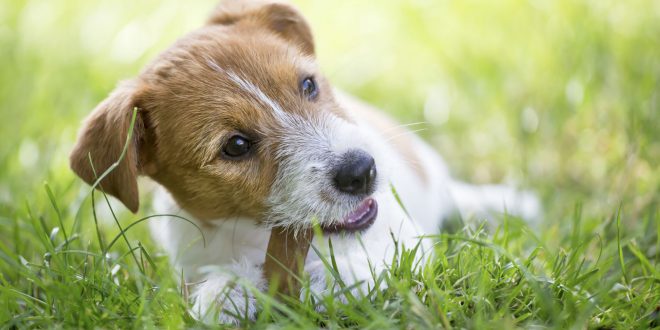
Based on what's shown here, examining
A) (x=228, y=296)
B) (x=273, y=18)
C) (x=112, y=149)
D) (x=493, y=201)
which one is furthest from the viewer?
(x=493, y=201)

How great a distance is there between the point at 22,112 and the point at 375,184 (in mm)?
4175

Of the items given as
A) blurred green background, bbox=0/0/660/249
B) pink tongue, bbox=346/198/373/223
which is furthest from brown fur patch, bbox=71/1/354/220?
blurred green background, bbox=0/0/660/249

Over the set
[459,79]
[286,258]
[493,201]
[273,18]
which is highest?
[273,18]

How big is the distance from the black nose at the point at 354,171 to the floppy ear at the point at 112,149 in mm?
1032

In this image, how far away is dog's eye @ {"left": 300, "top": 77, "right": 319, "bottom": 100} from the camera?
3.92m

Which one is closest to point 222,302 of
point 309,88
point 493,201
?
point 309,88

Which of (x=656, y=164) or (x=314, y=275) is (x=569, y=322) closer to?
(x=314, y=275)

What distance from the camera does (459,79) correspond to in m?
6.80

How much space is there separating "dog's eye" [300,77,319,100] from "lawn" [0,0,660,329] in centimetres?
105

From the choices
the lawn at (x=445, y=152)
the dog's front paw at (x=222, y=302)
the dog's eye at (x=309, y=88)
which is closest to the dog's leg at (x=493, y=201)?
the lawn at (x=445, y=152)

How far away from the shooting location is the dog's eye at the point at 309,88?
154 inches

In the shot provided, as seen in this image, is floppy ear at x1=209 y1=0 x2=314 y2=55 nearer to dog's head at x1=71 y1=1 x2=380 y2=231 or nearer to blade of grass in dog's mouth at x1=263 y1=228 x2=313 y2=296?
dog's head at x1=71 y1=1 x2=380 y2=231

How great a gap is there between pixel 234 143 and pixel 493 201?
2393 mm

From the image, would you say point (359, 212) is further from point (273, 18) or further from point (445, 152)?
point (445, 152)
